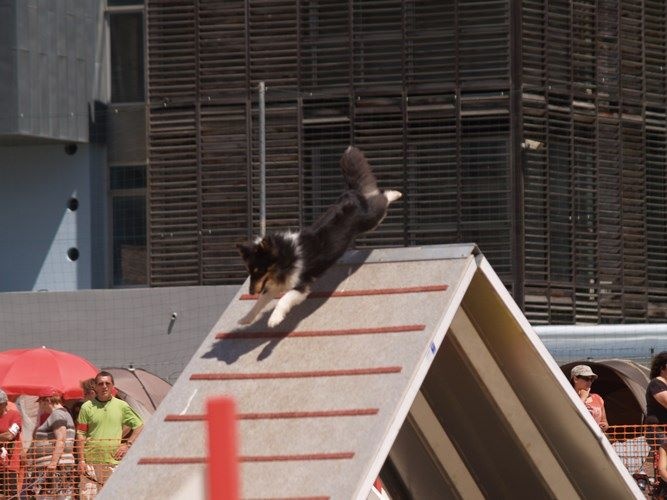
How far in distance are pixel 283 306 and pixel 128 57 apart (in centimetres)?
1448

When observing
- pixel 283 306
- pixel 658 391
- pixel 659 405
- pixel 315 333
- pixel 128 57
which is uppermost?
pixel 128 57

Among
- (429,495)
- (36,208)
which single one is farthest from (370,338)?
(36,208)

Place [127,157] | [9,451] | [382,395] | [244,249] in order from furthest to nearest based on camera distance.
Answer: [127,157] < [9,451] < [244,249] < [382,395]

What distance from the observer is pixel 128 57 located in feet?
71.2

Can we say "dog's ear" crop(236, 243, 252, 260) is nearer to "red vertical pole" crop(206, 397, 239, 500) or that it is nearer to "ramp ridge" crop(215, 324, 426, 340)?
"ramp ridge" crop(215, 324, 426, 340)

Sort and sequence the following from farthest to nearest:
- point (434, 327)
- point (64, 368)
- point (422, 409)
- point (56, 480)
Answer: point (64, 368)
point (56, 480)
point (422, 409)
point (434, 327)

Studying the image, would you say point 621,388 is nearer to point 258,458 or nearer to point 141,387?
point 141,387

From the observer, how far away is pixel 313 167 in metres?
20.2

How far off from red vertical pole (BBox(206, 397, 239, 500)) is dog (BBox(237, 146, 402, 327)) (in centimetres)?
406

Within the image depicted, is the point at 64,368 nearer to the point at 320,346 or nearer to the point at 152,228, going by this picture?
the point at 152,228

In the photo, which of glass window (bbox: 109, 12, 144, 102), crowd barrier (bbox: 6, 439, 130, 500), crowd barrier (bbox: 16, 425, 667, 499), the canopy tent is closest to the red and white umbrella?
crowd barrier (bbox: 6, 439, 130, 500)

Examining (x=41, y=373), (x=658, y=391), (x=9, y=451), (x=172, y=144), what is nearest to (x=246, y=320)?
(x=658, y=391)

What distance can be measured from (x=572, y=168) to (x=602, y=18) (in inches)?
81.6

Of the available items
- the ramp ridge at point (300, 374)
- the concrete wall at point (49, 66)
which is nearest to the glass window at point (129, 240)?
the concrete wall at point (49, 66)
